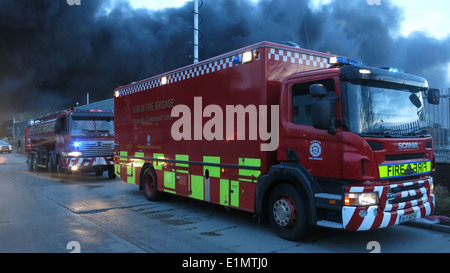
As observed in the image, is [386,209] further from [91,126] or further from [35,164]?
[35,164]

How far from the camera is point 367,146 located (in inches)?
172

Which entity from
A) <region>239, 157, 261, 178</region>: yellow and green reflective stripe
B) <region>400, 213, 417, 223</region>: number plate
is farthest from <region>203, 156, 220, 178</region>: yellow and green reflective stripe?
<region>400, 213, 417, 223</region>: number plate

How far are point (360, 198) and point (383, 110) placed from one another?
124 centimetres

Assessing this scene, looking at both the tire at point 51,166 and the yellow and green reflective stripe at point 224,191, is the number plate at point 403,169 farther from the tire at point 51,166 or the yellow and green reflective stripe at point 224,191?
the tire at point 51,166

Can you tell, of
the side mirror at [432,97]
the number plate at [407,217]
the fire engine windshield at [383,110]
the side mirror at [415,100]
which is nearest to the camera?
the fire engine windshield at [383,110]

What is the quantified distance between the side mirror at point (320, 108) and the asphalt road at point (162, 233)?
176 cm

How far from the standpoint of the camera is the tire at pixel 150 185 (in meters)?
8.60

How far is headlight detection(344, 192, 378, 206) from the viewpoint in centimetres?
441

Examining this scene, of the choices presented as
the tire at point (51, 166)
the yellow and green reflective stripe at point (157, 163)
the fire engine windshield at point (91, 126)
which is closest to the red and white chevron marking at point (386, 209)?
the yellow and green reflective stripe at point (157, 163)

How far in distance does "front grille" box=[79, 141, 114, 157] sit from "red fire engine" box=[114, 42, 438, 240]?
694 cm

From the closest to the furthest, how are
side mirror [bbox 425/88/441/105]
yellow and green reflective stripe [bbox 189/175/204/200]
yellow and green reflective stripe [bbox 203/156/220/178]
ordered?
side mirror [bbox 425/88/441/105], yellow and green reflective stripe [bbox 203/156/220/178], yellow and green reflective stripe [bbox 189/175/204/200]

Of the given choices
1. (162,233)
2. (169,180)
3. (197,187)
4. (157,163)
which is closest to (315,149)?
(162,233)

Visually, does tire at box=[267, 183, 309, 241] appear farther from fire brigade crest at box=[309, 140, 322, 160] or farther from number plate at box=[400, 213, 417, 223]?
number plate at box=[400, 213, 417, 223]
